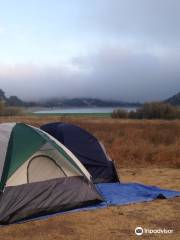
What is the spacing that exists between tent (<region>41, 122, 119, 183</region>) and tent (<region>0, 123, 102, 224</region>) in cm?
223

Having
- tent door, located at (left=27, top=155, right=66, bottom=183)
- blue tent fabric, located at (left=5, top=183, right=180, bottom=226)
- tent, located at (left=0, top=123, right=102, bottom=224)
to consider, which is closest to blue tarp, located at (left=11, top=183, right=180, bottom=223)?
blue tent fabric, located at (left=5, top=183, right=180, bottom=226)

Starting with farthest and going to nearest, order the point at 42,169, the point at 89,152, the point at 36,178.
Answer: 1. the point at 89,152
2. the point at 42,169
3. the point at 36,178

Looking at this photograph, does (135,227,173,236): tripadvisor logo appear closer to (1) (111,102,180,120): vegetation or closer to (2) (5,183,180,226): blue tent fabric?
(2) (5,183,180,226): blue tent fabric

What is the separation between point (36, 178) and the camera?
9039 millimetres

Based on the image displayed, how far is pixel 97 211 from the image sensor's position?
9.06m

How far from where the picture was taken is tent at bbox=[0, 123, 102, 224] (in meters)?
8.55

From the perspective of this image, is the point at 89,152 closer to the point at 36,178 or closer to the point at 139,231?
the point at 36,178

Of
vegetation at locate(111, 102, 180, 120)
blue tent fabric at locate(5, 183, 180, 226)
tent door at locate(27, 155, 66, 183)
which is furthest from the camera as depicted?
vegetation at locate(111, 102, 180, 120)

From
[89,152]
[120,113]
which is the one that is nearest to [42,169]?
[89,152]

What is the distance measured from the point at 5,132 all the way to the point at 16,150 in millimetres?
712

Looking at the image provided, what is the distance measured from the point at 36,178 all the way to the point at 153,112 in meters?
63.5

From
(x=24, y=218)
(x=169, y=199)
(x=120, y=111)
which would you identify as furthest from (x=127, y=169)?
(x=120, y=111)

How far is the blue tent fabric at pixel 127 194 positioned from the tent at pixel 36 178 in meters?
0.34

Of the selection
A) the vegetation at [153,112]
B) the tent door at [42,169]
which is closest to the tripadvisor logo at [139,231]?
the tent door at [42,169]
